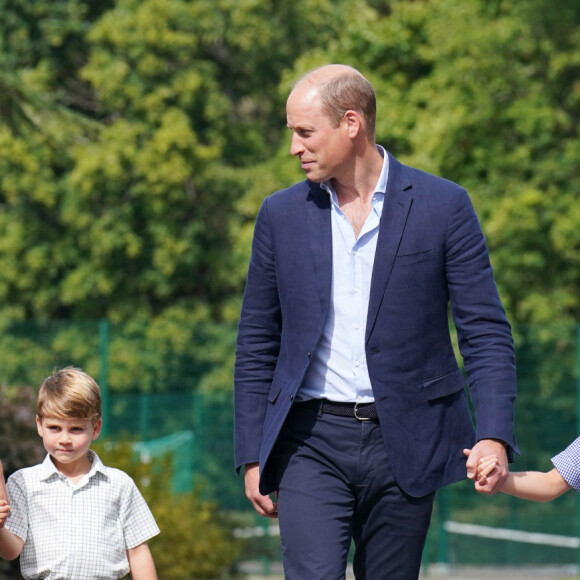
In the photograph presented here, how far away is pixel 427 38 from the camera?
21328 mm

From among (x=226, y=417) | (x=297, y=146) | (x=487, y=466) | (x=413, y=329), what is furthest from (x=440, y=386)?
(x=226, y=417)

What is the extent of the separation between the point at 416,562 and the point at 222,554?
763 cm

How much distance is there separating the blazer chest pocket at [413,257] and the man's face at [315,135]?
34 centimetres

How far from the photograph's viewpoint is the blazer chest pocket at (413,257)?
14.0 ft

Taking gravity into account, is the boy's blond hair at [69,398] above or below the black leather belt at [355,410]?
above

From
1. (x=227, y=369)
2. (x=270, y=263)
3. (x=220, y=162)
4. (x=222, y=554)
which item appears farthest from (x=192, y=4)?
(x=270, y=263)

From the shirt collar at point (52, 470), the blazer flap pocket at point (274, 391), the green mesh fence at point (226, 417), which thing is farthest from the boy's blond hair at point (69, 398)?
the green mesh fence at point (226, 417)

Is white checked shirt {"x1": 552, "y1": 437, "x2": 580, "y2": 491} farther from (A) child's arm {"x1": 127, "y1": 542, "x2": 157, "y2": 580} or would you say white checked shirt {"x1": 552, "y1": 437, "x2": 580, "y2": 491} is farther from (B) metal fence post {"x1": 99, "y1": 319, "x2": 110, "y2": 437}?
(B) metal fence post {"x1": 99, "y1": 319, "x2": 110, "y2": 437}

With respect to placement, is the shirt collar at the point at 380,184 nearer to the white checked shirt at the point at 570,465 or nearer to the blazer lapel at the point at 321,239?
the blazer lapel at the point at 321,239

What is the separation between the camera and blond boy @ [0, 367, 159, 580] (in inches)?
166

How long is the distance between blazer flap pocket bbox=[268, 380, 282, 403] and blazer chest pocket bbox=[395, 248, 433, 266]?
1.71 ft

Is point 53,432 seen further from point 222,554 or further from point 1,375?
point 1,375

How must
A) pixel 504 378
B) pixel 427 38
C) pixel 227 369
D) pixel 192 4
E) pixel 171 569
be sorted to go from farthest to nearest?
pixel 192 4 < pixel 427 38 < pixel 227 369 < pixel 171 569 < pixel 504 378

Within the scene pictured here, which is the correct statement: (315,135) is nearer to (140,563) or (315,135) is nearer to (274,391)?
(274,391)
